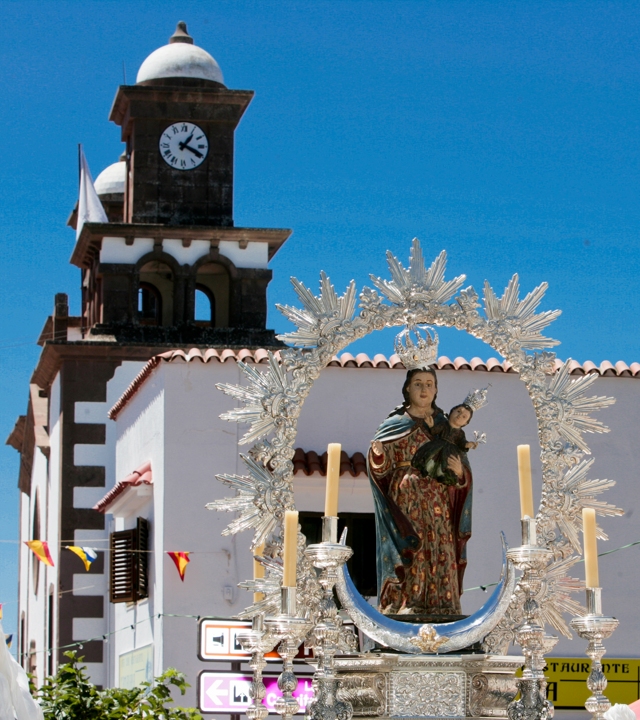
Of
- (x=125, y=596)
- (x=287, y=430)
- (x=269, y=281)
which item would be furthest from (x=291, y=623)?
(x=269, y=281)

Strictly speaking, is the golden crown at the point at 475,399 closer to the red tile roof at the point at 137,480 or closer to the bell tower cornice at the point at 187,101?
the red tile roof at the point at 137,480

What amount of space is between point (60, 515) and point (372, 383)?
6880mm

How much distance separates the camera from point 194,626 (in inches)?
736

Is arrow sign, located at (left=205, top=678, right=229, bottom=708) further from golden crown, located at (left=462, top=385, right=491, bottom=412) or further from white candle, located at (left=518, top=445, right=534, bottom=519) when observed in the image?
white candle, located at (left=518, top=445, right=534, bottom=519)

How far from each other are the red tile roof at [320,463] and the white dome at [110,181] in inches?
622

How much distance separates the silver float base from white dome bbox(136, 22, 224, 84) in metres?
17.7

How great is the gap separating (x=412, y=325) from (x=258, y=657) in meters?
2.35

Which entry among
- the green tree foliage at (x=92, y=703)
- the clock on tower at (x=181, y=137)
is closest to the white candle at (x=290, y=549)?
the green tree foliage at (x=92, y=703)

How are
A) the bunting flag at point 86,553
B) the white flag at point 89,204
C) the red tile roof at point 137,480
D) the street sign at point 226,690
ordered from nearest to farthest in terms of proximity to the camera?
the street sign at point 226,690 < the red tile roof at point 137,480 < the bunting flag at point 86,553 < the white flag at point 89,204

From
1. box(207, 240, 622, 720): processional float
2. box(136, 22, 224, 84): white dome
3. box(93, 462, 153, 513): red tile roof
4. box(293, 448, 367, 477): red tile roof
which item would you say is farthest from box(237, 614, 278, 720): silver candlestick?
box(136, 22, 224, 84): white dome

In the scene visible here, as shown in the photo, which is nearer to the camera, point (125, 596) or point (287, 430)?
point (287, 430)

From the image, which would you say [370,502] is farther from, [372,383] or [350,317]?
[350,317]

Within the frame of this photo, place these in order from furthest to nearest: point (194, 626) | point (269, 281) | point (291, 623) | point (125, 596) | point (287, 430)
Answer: point (269, 281) → point (125, 596) → point (194, 626) → point (287, 430) → point (291, 623)

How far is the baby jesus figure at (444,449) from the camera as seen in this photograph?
11.1 m
